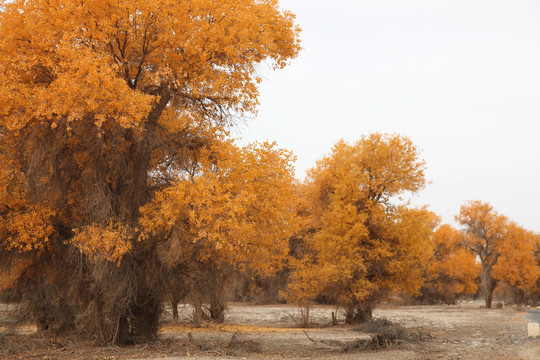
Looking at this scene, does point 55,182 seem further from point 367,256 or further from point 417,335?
point 367,256

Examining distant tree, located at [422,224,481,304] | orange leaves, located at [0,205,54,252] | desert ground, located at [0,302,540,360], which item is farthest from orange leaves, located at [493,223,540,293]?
orange leaves, located at [0,205,54,252]

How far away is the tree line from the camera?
12969mm

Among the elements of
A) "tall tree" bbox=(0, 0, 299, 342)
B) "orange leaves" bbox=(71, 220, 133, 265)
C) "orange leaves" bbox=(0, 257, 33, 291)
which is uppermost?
"tall tree" bbox=(0, 0, 299, 342)

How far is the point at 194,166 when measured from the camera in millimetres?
16172

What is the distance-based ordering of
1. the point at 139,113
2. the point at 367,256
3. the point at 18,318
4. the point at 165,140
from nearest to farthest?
the point at 139,113
the point at 165,140
the point at 18,318
the point at 367,256

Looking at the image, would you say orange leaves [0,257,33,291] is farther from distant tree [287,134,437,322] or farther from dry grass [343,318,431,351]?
distant tree [287,134,437,322]

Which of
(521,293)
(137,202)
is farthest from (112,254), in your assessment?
(521,293)

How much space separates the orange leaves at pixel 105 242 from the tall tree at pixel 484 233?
157 feet

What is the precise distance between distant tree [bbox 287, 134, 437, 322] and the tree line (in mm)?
10558

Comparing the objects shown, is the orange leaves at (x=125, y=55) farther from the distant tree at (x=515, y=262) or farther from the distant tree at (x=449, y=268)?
the distant tree at (x=449, y=268)

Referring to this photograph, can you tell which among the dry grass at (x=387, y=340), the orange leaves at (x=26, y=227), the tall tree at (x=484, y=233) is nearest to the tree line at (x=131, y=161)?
the orange leaves at (x=26, y=227)

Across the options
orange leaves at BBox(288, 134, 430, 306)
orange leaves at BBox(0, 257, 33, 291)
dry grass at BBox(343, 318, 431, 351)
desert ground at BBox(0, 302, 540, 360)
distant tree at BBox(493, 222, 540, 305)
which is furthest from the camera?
distant tree at BBox(493, 222, 540, 305)

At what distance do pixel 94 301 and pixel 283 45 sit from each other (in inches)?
404

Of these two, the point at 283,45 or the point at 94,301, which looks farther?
the point at 283,45
